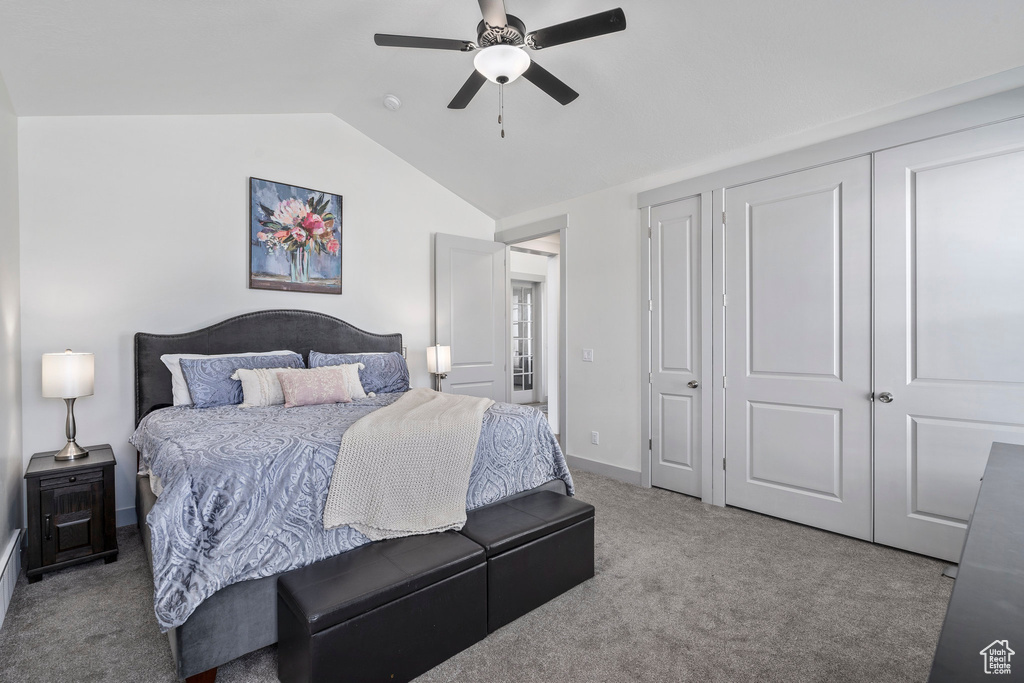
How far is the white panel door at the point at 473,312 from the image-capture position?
4680 mm

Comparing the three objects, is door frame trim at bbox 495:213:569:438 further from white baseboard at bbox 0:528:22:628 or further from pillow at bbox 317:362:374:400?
white baseboard at bbox 0:528:22:628

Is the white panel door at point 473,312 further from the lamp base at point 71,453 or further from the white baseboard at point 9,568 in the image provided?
the white baseboard at point 9,568

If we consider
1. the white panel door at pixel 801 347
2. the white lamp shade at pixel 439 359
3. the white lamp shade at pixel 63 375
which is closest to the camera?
the white lamp shade at pixel 63 375

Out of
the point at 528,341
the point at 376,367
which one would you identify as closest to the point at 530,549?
the point at 376,367

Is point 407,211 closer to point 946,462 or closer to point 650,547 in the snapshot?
point 650,547

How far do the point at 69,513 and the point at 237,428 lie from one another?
1080mm

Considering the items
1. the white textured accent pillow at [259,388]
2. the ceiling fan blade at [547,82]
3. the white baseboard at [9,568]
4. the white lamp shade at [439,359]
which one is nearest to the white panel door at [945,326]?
the ceiling fan blade at [547,82]

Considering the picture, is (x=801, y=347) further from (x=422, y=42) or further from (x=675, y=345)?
(x=422, y=42)

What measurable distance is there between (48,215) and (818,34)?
448cm

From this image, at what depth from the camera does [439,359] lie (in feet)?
14.4

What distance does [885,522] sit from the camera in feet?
9.09

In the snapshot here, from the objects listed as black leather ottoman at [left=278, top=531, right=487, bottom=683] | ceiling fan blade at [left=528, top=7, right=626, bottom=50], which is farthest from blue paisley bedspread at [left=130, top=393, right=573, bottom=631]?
ceiling fan blade at [left=528, top=7, right=626, bottom=50]

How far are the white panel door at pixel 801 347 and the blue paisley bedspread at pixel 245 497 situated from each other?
1.83 metres

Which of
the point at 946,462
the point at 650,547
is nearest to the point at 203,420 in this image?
the point at 650,547
